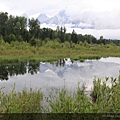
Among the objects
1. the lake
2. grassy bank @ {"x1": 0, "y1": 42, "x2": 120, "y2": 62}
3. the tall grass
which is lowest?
the lake

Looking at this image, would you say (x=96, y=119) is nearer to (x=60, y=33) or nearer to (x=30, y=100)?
(x=30, y=100)

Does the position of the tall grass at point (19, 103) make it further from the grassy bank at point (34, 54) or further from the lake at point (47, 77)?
the grassy bank at point (34, 54)

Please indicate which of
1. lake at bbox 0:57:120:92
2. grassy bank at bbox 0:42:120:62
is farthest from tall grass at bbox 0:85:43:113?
grassy bank at bbox 0:42:120:62

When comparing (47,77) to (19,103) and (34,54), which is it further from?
(34,54)

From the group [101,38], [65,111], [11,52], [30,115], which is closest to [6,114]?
[30,115]

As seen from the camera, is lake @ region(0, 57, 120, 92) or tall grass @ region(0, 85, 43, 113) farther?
lake @ region(0, 57, 120, 92)

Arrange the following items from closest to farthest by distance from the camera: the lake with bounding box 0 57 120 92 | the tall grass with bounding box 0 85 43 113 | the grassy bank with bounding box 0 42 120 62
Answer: the tall grass with bounding box 0 85 43 113 → the lake with bounding box 0 57 120 92 → the grassy bank with bounding box 0 42 120 62

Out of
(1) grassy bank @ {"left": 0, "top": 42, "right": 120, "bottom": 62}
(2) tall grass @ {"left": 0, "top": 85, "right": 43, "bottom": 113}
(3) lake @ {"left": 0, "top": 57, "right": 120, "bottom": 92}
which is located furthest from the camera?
(1) grassy bank @ {"left": 0, "top": 42, "right": 120, "bottom": 62}

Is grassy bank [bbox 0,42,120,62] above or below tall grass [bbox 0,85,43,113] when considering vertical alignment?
below

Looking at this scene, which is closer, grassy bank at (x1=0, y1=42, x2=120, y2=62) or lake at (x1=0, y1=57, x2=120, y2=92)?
lake at (x1=0, y1=57, x2=120, y2=92)

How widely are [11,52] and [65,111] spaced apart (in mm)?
29507

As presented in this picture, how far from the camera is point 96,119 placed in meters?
4.82

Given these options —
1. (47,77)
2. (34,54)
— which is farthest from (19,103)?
(34,54)

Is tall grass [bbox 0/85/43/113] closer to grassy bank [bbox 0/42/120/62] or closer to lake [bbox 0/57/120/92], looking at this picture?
lake [bbox 0/57/120/92]
